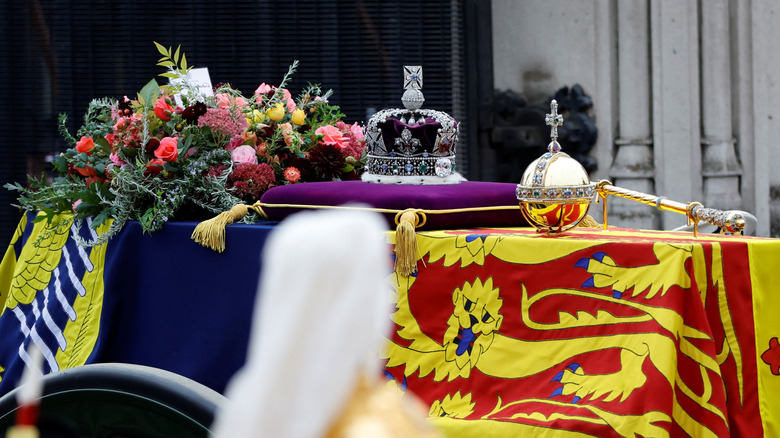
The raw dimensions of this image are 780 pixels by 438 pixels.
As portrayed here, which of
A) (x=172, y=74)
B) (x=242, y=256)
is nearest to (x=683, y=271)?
(x=242, y=256)

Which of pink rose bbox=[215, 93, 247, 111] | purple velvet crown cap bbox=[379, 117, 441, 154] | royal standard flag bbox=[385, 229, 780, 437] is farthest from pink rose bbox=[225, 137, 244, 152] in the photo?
royal standard flag bbox=[385, 229, 780, 437]

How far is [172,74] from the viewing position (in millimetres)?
3227

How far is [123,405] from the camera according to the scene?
151cm

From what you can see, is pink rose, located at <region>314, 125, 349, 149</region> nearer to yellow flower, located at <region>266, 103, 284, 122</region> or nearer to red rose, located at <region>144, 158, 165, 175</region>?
yellow flower, located at <region>266, 103, 284, 122</region>

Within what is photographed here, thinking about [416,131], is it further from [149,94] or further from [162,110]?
[149,94]

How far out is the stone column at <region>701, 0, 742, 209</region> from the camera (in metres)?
4.82

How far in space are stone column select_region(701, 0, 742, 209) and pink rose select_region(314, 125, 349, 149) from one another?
2428 mm

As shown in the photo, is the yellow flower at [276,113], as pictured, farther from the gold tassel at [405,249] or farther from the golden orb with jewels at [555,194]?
the golden orb with jewels at [555,194]


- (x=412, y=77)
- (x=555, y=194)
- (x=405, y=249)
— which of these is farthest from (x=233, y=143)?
(x=555, y=194)

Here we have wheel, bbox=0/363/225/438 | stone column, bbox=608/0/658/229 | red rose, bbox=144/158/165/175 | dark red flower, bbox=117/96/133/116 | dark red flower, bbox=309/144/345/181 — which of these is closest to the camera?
wheel, bbox=0/363/225/438

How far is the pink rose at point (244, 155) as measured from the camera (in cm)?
295

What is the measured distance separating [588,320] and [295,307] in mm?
1251

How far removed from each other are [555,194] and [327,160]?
1.13 m

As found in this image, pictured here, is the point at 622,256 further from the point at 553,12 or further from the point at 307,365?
the point at 553,12
